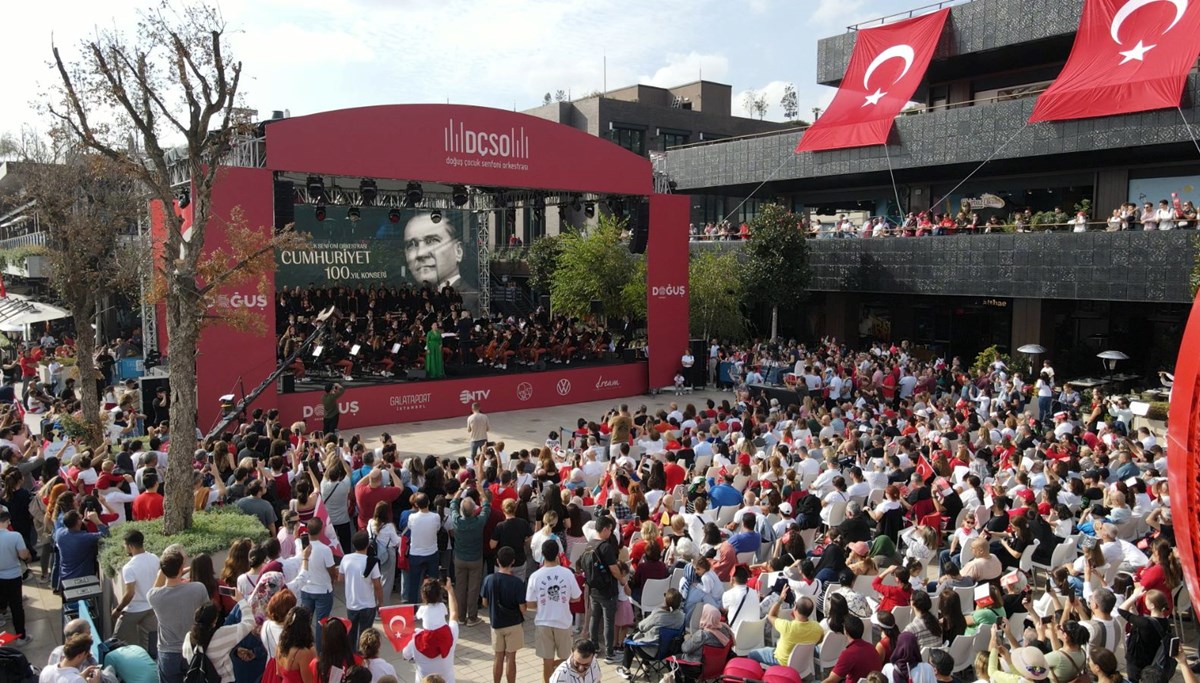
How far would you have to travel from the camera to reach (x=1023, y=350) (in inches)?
883

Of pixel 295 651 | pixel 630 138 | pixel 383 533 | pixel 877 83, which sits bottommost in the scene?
pixel 383 533

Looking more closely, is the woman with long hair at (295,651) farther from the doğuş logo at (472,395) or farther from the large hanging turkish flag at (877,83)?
the large hanging turkish flag at (877,83)

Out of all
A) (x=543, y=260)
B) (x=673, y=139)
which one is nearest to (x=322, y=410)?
(x=543, y=260)

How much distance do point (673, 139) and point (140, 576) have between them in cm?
4233

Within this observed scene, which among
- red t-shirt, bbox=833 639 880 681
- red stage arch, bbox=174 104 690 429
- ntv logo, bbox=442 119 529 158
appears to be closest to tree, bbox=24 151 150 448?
red stage arch, bbox=174 104 690 429

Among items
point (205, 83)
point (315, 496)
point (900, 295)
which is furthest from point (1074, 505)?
point (900, 295)

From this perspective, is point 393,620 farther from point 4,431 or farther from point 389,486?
point 4,431

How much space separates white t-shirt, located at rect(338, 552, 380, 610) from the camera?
7.12m

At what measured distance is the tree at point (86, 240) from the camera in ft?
49.1

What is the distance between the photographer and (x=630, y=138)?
4462 cm

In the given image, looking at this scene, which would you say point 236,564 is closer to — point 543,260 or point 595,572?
point 595,572

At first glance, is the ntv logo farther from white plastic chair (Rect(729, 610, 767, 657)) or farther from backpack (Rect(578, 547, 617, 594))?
white plastic chair (Rect(729, 610, 767, 657))

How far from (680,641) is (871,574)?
6.02 ft

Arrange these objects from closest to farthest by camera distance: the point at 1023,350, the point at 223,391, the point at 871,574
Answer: the point at 871,574 → the point at 223,391 → the point at 1023,350
